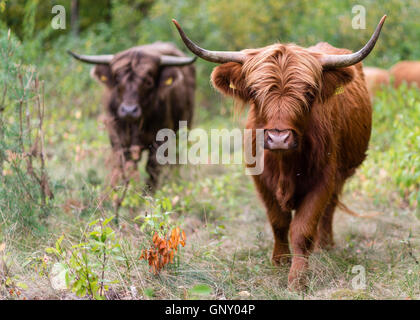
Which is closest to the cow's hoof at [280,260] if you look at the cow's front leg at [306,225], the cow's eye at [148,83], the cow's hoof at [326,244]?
the cow's front leg at [306,225]

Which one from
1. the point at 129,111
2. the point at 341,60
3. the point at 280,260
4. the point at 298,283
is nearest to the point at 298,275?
the point at 298,283

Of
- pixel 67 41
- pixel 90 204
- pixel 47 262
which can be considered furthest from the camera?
pixel 67 41

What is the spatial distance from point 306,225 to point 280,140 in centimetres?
79

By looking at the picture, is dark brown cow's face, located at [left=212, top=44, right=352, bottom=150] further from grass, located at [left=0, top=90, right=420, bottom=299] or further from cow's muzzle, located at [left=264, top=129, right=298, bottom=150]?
grass, located at [left=0, top=90, right=420, bottom=299]

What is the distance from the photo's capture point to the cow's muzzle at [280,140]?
3.44m

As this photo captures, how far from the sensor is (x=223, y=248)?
4703 millimetres

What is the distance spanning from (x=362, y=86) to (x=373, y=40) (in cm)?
144

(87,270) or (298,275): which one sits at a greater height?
(87,270)

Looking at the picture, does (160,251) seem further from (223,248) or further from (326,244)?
(326,244)

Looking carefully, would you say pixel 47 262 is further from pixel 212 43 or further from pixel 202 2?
pixel 202 2

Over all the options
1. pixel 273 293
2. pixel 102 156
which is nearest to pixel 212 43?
pixel 102 156

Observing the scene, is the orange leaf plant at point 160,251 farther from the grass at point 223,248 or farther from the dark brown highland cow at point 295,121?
the dark brown highland cow at point 295,121

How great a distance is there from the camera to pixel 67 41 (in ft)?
41.0

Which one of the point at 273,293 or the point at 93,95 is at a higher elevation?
the point at 93,95
